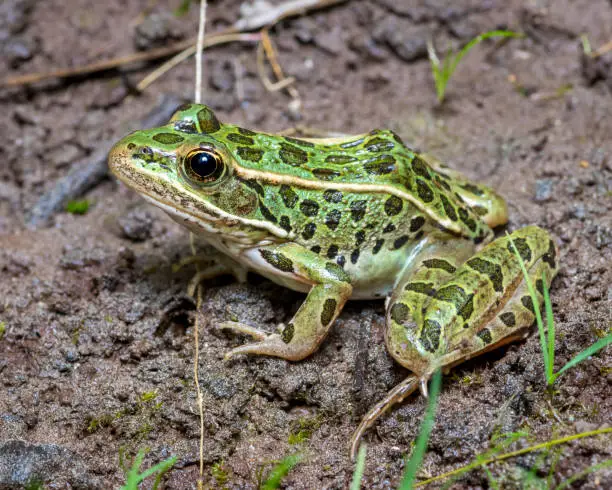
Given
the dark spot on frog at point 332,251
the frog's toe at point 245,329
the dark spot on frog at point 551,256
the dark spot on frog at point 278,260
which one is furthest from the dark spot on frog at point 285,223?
the dark spot on frog at point 551,256

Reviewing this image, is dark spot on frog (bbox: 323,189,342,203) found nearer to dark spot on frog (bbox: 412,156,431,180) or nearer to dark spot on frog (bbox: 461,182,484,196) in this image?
dark spot on frog (bbox: 412,156,431,180)

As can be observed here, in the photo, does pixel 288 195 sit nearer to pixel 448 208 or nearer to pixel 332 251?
pixel 332 251

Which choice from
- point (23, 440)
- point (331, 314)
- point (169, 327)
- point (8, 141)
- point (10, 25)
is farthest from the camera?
point (10, 25)

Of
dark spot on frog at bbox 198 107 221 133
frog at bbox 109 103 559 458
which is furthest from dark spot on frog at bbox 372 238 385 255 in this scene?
dark spot on frog at bbox 198 107 221 133

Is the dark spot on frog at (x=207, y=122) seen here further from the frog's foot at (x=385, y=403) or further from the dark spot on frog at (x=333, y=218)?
the frog's foot at (x=385, y=403)

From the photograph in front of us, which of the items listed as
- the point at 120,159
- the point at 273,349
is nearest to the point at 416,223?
the point at 273,349

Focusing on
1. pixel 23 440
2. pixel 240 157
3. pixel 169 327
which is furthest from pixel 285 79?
pixel 23 440

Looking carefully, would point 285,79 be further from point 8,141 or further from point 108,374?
point 108,374
